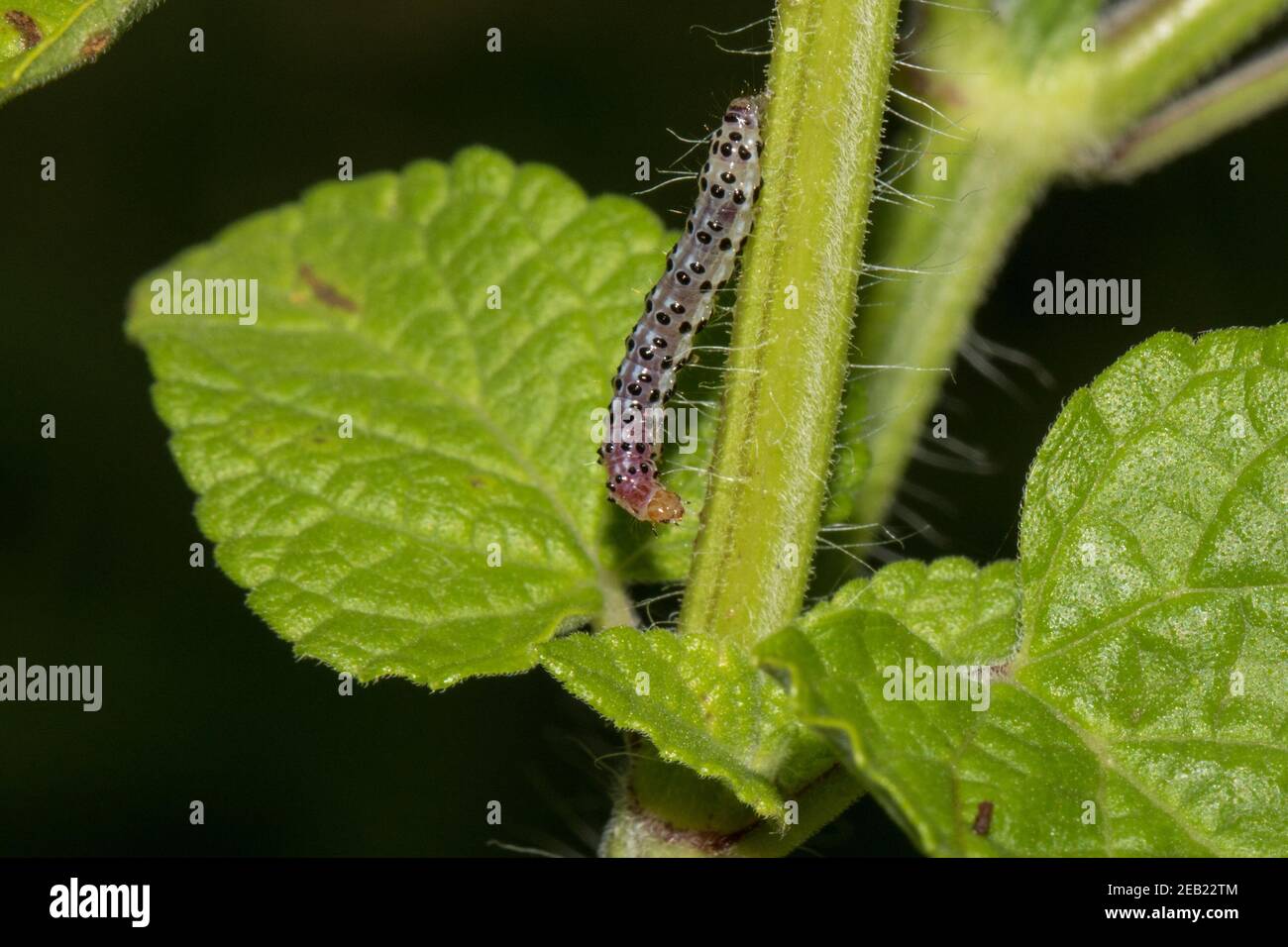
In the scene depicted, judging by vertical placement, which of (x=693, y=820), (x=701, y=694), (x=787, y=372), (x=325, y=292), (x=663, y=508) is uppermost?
(x=325, y=292)

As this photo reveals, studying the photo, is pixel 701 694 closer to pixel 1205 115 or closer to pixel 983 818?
pixel 983 818

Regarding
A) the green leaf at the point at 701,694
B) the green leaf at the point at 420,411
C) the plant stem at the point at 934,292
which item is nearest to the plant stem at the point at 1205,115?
the plant stem at the point at 934,292

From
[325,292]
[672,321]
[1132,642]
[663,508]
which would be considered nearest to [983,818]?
[1132,642]

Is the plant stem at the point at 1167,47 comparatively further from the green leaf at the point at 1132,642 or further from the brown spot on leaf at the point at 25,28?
the brown spot on leaf at the point at 25,28

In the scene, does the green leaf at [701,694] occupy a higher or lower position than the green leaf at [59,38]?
lower

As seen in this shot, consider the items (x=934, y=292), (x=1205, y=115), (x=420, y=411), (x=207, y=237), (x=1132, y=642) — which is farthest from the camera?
(x=207, y=237)

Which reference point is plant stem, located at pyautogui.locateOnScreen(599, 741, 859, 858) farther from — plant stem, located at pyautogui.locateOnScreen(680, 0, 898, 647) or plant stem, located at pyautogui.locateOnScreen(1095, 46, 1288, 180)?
plant stem, located at pyautogui.locateOnScreen(1095, 46, 1288, 180)

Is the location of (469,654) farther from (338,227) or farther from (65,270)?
(65,270)
